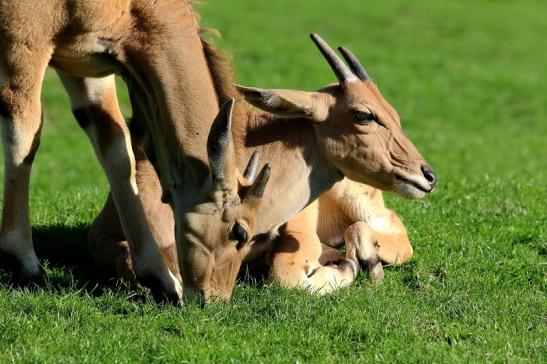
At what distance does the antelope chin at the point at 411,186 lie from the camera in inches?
320

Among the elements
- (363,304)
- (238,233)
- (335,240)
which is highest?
(238,233)

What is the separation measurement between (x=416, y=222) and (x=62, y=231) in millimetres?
2910

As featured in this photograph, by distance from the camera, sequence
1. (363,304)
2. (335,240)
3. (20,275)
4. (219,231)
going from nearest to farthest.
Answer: (219,231)
(363,304)
(20,275)
(335,240)

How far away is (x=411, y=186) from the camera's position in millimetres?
8156

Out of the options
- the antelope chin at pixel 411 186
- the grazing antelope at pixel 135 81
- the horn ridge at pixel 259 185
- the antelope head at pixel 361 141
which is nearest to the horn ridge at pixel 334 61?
the antelope head at pixel 361 141

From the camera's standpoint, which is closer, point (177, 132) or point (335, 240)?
point (177, 132)

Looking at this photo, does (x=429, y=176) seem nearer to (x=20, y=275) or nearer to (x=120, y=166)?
(x=120, y=166)

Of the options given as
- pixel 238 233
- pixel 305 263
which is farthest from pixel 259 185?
pixel 305 263

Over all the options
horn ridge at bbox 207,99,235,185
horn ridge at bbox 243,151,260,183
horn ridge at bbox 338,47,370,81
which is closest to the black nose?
horn ridge at bbox 338,47,370,81

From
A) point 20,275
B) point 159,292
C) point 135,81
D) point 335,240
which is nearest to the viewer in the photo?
point 135,81

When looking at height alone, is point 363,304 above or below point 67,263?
above

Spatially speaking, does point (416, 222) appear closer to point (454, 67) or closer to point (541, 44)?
point (454, 67)

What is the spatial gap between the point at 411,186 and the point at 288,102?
1.05 metres

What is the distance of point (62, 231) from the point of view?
9.29m
